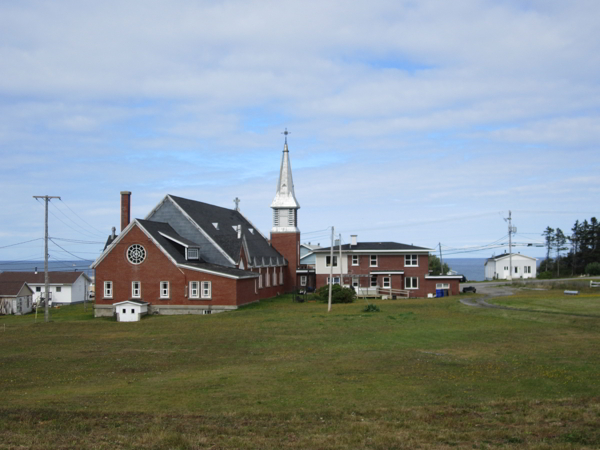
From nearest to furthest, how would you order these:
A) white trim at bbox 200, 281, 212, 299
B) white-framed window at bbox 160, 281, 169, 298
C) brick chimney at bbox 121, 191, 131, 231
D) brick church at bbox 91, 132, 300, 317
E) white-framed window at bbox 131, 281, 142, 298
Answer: white trim at bbox 200, 281, 212, 299 < brick church at bbox 91, 132, 300, 317 < white-framed window at bbox 160, 281, 169, 298 < white-framed window at bbox 131, 281, 142, 298 < brick chimney at bbox 121, 191, 131, 231

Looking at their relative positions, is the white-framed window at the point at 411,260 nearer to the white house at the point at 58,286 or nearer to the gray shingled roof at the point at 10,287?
the white house at the point at 58,286

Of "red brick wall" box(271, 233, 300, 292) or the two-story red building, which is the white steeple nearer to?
"red brick wall" box(271, 233, 300, 292)

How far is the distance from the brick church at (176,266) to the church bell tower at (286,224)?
13636mm

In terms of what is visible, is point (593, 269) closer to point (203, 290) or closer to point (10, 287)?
point (203, 290)

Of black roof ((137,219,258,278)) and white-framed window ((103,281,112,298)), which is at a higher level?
black roof ((137,219,258,278))

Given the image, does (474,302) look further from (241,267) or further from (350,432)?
(350,432)

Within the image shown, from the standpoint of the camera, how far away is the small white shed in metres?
53.2

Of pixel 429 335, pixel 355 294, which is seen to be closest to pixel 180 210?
pixel 355 294

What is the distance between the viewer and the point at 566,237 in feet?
440

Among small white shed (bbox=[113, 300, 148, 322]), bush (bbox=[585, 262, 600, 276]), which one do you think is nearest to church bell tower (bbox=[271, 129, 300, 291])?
small white shed (bbox=[113, 300, 148, 322])

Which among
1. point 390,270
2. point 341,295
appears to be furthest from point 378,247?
point 341,295

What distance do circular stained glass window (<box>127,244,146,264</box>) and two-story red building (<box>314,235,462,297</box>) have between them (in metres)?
23.0

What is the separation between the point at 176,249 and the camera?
58.2 metres

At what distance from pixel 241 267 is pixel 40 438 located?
48799 millimetres
